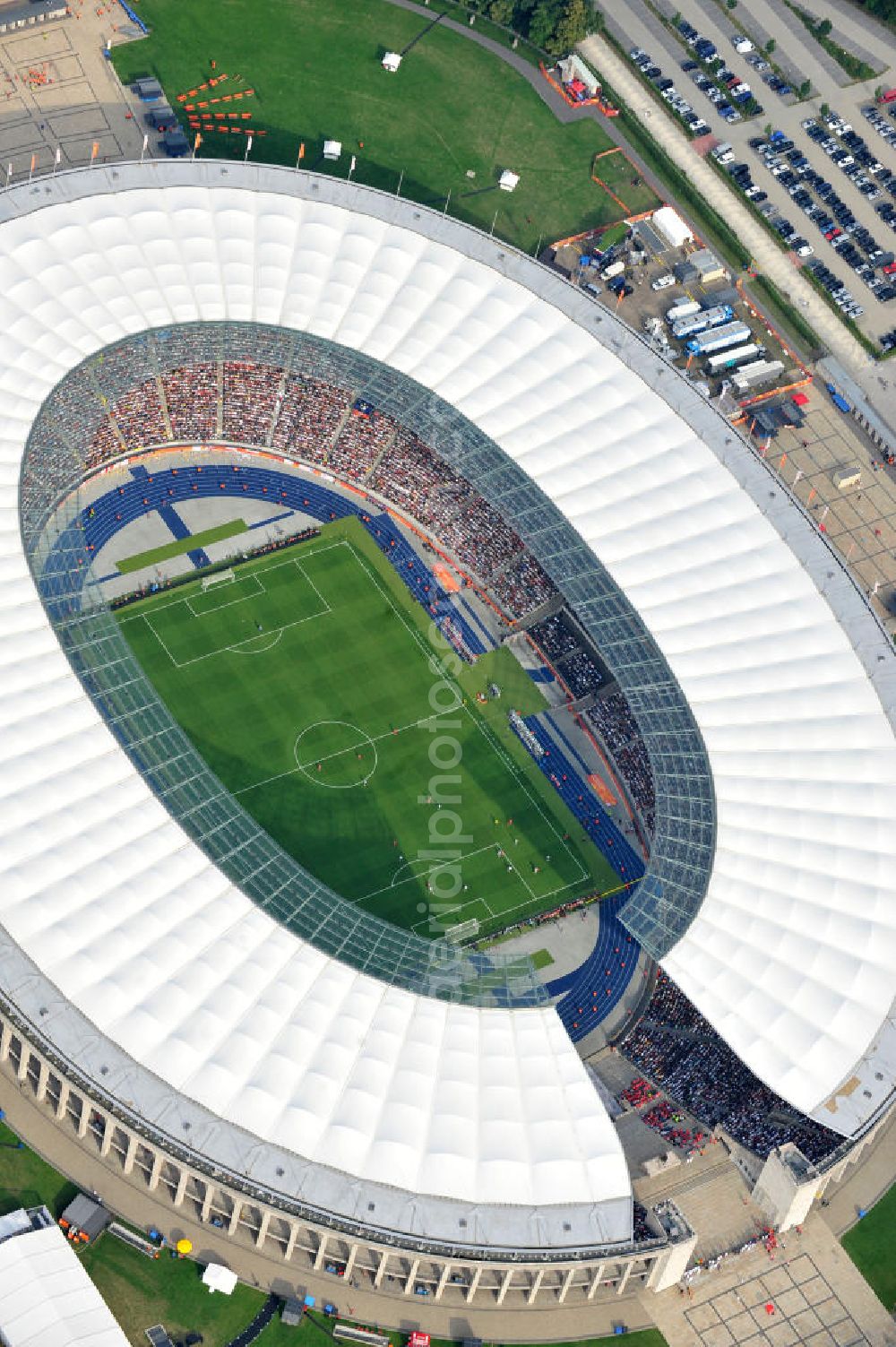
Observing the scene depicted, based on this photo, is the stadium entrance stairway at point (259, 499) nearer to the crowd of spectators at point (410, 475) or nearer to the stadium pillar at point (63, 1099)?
the crowd of spectators at point (410, 475)

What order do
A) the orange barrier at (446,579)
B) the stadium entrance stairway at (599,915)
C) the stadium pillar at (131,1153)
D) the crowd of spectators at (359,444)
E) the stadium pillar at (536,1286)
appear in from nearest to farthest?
the stadium pillar at (131,1153) → the stadium pillar at (536,1286) → the stadium entrance stairway at (599,915) → the orange barrier at (446,579) → the crowd of spectators at (359,444)

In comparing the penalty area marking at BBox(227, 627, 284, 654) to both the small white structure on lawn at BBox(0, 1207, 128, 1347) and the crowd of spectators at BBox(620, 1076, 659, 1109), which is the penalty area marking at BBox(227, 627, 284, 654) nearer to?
the crowd of spectators at BBox(620, 1076, 659, 1109)

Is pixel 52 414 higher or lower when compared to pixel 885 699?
higher

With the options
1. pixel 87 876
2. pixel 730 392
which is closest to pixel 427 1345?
pixel 87 876

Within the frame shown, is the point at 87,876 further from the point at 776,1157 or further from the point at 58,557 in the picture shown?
the point at 776,1157

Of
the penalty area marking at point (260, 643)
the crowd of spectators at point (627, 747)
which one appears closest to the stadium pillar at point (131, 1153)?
the penalty area marking at point (260, 643)

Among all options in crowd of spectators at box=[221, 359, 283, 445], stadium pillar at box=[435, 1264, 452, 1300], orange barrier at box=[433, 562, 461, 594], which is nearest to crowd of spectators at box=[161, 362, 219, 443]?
crowd of spectators at box=[221, 359, 283, 445]
